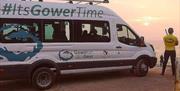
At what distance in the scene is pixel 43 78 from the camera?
1301cm

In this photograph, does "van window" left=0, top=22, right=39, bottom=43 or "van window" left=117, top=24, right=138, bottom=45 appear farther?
"van window" left=117, top=24, right=138, bottom=45

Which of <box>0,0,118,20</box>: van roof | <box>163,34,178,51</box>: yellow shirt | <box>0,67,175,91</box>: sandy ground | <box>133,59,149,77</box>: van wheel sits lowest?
<box>0,67,175,91</box>: sandy ground

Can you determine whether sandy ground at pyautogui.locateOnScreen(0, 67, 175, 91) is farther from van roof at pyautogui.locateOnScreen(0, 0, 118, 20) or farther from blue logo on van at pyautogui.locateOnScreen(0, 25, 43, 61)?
van roof at pyautogui.locateOnScreen(0, 0, 118, 20)

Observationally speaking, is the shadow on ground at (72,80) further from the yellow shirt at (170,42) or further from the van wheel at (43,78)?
the yellow shirt at (170,42)

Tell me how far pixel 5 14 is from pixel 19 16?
0.46 meters

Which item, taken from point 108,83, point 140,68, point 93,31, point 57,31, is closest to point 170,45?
point 140,68

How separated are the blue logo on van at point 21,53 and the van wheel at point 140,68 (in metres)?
4.24

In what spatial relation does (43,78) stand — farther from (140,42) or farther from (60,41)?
(140,42)

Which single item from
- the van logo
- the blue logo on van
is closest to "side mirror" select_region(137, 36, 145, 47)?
the van logo

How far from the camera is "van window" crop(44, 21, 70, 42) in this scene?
13.1 m

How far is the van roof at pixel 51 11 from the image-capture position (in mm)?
12391

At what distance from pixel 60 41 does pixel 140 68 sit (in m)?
3.73

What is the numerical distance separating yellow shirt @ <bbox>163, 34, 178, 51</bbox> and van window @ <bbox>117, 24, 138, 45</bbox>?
1.30 m

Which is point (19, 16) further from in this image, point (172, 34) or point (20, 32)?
point (172, 34)
